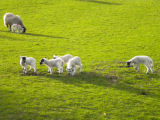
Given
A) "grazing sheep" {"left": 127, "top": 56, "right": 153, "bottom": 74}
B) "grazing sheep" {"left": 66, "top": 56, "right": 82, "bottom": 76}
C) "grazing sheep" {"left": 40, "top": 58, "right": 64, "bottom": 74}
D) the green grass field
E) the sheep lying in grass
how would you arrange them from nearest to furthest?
the green grass field, the sheep lying in grass, "grazing sheep" {"left": 66, "top": 56, "right": 82, "bottom": 76}, "grazing sheep" {"left": 40, "top": 58, "right": 64, "bottom": 74}, "grazing sheep" {"left": 127, "top": 56, "right": 153, "bottom": 74}

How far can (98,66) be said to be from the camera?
87.2 feet

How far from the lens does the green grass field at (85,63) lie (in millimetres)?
18250

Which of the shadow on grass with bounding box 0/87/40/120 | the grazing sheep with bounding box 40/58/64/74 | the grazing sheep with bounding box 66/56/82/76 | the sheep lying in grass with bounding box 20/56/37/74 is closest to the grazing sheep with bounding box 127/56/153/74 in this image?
the grazing sheep with bounding box 66/56/82/76

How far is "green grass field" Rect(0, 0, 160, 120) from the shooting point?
18250 mm

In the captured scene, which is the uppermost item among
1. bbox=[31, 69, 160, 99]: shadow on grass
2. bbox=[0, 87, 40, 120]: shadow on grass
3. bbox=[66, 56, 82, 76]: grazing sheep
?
bbox=[66, 56, 82, 76]: grazing sheep

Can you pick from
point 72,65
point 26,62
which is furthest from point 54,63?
point 26,62

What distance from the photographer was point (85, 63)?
27547 mm

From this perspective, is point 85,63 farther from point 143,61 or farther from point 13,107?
point 13,107

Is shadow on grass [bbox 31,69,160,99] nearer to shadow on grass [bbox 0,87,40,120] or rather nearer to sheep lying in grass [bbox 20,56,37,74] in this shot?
sheep lying in grass [bbox 20,56,37,74]

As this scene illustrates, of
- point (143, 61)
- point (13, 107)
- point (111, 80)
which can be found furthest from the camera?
point (143, 61)

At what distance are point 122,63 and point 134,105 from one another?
894cm

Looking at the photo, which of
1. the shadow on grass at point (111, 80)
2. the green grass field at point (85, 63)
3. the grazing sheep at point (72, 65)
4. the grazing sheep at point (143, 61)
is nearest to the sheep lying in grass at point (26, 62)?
the green grass field at point (85, 63)

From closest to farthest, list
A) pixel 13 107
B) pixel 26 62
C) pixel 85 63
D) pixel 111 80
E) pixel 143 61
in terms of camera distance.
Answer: pixel 13 107 → pixel 111 80 → pixel 26 62 → pixel 143 61 → pixel 85 63

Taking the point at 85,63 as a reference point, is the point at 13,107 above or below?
below
